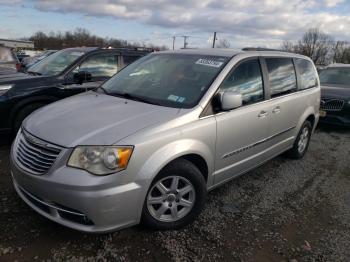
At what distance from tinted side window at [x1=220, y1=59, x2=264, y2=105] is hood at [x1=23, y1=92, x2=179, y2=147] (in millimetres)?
824

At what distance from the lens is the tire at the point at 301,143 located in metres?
5.43

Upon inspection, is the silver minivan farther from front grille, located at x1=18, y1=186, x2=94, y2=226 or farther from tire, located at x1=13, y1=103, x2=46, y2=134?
tire, located at x1=13, y1=103, x2=46, y2=134

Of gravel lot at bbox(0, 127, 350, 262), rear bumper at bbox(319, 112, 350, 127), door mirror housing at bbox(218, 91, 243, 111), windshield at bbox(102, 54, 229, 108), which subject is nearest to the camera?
gravel lot at bbox(0, 127, 350, 262)

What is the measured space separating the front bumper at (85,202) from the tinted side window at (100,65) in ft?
11.3

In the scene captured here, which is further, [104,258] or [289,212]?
[289,212]

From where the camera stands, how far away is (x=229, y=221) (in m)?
3.49

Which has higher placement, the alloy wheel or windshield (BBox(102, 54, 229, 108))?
windshield (BBox(102, 54, 229, 108))

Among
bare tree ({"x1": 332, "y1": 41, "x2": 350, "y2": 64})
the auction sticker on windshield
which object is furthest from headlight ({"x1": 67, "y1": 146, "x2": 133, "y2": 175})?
bare tree ({"x1": 332, "y1": 41, "x2": 350, "y2": 64})

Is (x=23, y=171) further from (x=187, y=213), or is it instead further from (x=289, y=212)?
Result: (x=289, y=212)

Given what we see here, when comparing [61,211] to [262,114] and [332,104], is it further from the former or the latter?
[332,104]

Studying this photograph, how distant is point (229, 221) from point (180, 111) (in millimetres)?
1261

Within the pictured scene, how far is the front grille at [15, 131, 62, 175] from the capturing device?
273 cm

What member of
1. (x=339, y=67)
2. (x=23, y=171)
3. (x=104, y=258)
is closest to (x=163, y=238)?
(x=104, y=258)

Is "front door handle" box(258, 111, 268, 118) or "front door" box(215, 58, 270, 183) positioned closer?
"front door" box(215, 58, 270, 183)
